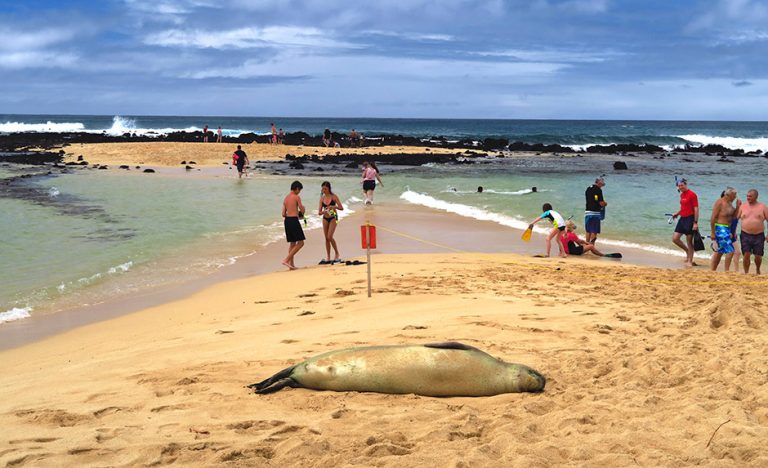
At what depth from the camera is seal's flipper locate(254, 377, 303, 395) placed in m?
5.62

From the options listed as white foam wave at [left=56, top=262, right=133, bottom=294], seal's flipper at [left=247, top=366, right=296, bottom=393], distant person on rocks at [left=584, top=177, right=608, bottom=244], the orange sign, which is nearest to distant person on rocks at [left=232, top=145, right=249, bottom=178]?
white foam wave at [left=56, top=262, right=133, bottom=294]

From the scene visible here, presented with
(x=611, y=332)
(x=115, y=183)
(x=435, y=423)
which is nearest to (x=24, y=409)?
(x=435, y=423)

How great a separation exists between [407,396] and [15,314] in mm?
7055

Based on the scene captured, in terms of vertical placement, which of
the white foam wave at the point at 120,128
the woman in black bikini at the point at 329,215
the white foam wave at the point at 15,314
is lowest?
the white foam wave at the point at 15,314

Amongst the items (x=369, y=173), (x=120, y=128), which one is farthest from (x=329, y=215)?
(x=120, y=128)

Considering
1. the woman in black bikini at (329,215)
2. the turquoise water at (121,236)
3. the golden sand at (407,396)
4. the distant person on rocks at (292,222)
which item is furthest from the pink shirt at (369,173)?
the golden sand at (407,396)

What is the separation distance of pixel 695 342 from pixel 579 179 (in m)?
29.5

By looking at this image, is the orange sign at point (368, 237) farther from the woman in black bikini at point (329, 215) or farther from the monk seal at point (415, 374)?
the monk seal at point (415, 374)

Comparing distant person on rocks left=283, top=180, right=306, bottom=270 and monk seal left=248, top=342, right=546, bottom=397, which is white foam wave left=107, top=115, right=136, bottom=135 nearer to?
distant person on rocks left=283, top=180, right=306, bottom=270

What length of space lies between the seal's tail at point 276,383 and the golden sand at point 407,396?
70 mm

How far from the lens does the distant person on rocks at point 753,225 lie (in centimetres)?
1242

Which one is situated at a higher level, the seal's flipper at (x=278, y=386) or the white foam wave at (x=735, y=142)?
the white foam wave at (x=735, y=142)

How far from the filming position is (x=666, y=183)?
1298 inches

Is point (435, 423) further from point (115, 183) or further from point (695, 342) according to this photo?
point (115, 183)
